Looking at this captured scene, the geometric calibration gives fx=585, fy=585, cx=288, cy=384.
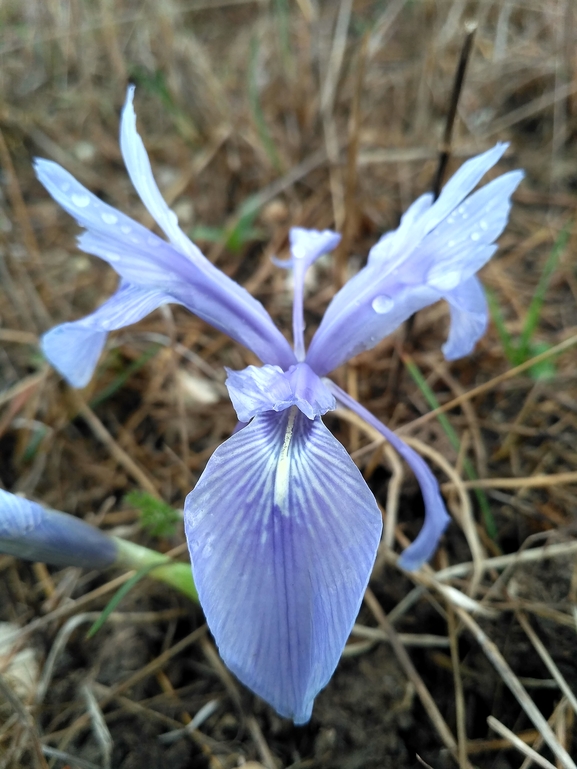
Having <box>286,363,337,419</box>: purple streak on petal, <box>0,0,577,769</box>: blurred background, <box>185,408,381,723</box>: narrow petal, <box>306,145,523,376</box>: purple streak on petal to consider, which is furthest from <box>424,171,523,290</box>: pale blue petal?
<box>0,0,577,769</box>: blurred background

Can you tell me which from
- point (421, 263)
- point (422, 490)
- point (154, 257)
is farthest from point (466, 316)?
point (154, 257)

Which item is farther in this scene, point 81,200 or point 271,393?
point 81,200

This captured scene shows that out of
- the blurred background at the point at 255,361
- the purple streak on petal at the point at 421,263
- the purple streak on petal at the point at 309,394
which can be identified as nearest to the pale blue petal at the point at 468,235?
the purple streak on petal at the point at 421,263

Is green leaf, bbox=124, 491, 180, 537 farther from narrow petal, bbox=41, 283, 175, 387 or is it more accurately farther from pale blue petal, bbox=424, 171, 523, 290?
pale blue petal, bbox=424, 171, 523, 290

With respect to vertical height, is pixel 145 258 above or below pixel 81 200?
below

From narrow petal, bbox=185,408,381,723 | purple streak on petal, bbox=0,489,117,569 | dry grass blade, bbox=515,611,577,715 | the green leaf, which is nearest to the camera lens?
narrow petal, bbox=185,408,381,723

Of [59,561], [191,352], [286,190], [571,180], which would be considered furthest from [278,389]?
[571,180]

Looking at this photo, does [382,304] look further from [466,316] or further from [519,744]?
[519,744]
